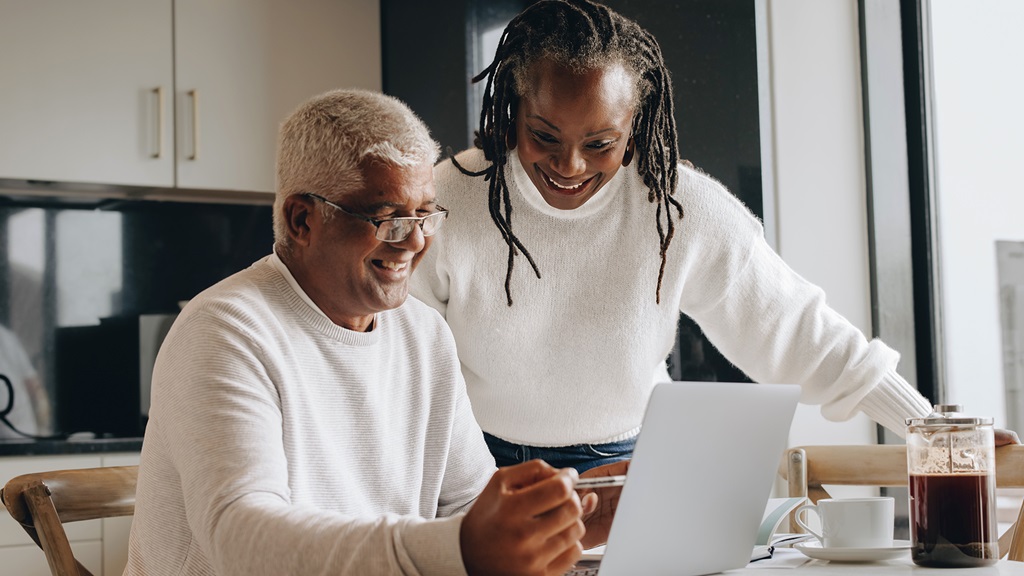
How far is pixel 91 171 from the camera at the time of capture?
2998mm

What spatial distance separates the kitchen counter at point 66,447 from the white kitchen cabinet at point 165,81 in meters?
0.72

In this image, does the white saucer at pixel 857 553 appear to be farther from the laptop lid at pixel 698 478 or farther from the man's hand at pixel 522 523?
the man's hand at pixel 522 523

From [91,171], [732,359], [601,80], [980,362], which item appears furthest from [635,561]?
[91,171]

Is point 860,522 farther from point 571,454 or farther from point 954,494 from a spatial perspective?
point 571,454

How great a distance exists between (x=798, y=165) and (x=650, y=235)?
0.84 meters

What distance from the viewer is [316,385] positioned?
110 centimetres

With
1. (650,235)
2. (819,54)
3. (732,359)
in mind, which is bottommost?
(732,359)

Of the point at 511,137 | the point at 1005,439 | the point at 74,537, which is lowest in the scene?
the point at 74,537

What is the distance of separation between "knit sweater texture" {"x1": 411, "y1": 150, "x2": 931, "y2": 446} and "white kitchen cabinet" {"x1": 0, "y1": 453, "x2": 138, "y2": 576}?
1571 millimetres

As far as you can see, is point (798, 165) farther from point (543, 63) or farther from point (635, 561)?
point (635, 561)

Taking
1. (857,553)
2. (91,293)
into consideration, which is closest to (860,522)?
(857,553)

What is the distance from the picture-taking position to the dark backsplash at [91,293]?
10.1ft

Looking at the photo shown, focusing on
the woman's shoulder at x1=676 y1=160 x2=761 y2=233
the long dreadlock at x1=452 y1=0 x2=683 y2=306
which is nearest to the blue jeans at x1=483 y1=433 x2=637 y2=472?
the long dreadlock at x1=452 y1=0 x2=683 y2=306

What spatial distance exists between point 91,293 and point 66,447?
596 millimetres
